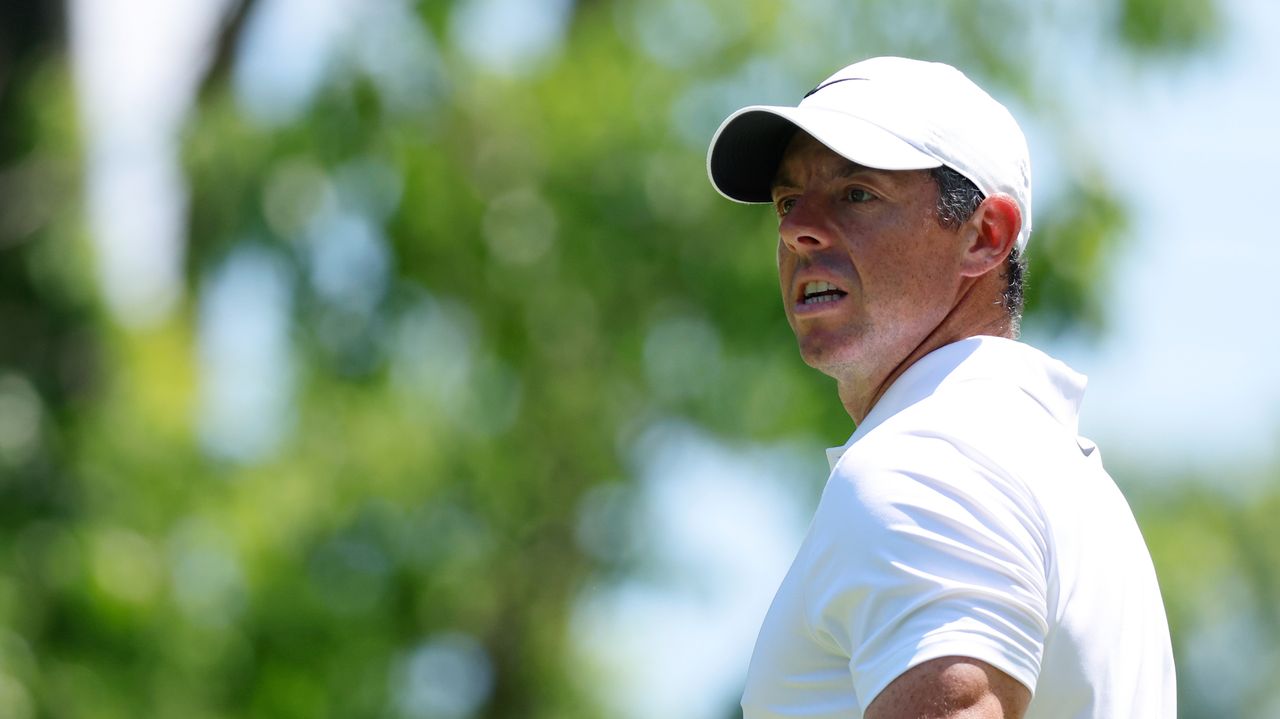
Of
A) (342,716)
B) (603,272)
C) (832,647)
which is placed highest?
(603,272)

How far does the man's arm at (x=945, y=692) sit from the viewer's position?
2.04 m

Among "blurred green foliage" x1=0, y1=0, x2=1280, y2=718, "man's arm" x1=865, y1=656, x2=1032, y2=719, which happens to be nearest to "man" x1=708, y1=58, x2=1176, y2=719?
"man's arm" x1=865, y1=656, x2=1032, y2=719

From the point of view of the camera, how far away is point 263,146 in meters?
12.1

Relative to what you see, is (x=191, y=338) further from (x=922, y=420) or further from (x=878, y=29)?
(x=922, y=420)

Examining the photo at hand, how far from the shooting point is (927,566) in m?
2.08

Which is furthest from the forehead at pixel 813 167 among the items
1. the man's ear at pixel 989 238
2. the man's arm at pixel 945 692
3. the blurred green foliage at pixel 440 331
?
the blurred green foliage at pixel 440 331

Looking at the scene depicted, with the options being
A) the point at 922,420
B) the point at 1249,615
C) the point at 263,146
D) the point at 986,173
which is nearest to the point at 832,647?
the point at 922,420

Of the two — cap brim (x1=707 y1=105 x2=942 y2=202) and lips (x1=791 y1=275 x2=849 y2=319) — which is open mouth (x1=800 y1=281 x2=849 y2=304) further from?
cap brim (x1=707 y1=105 x2=942 y2=202)

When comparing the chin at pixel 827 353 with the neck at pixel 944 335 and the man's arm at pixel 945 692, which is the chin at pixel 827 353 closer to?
the neck at pixel 944 335

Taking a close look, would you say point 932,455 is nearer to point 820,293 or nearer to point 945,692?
point 945,692

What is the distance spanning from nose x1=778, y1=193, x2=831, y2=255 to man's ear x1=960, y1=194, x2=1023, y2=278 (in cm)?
19

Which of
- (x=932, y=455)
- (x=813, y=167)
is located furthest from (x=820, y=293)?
(x=932, y=455)

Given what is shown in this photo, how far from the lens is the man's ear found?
2.71 metres

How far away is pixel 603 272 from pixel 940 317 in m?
10.0
